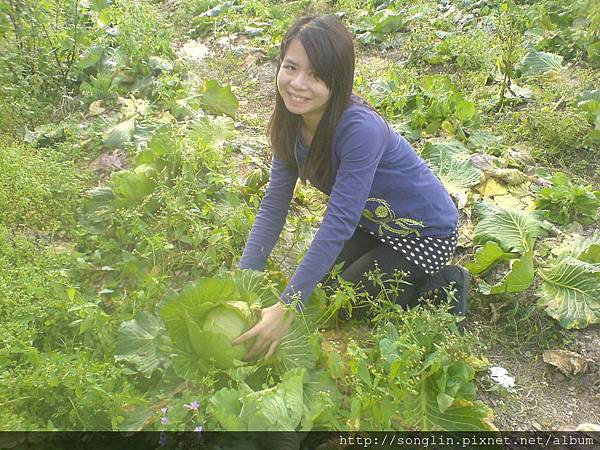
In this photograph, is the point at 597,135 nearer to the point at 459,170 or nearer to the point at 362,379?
the point at 459,170

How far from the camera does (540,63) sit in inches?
204

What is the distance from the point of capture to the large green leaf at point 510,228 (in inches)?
131

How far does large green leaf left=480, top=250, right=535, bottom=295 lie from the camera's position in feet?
9.68

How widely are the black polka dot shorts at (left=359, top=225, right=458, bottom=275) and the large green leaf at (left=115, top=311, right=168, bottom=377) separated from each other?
122 cm

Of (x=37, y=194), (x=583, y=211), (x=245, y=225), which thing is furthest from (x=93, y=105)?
(x=583, y=211)

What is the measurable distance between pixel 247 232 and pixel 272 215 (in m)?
0.43

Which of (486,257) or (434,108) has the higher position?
(434,108)

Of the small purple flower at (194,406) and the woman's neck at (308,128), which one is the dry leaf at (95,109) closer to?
the woman's neck at (308,128)

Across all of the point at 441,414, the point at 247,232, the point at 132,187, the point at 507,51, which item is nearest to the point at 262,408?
the point at 441,414

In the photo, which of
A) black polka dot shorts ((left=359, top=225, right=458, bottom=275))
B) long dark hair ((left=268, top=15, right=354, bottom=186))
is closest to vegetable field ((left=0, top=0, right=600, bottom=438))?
black polka dot shorts ((left=359, top=225, right=458, bottom=275))

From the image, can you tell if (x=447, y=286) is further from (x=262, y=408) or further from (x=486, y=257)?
(x=262, y=408)

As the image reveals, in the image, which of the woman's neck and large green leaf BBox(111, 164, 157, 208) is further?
large green leaf BBox(111, 164, 157, 208)

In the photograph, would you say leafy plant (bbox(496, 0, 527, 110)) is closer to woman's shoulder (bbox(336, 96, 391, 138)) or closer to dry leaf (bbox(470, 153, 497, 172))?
dry leaf (bbox(470, 153, 497, 172))

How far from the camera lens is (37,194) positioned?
11.4 feet
